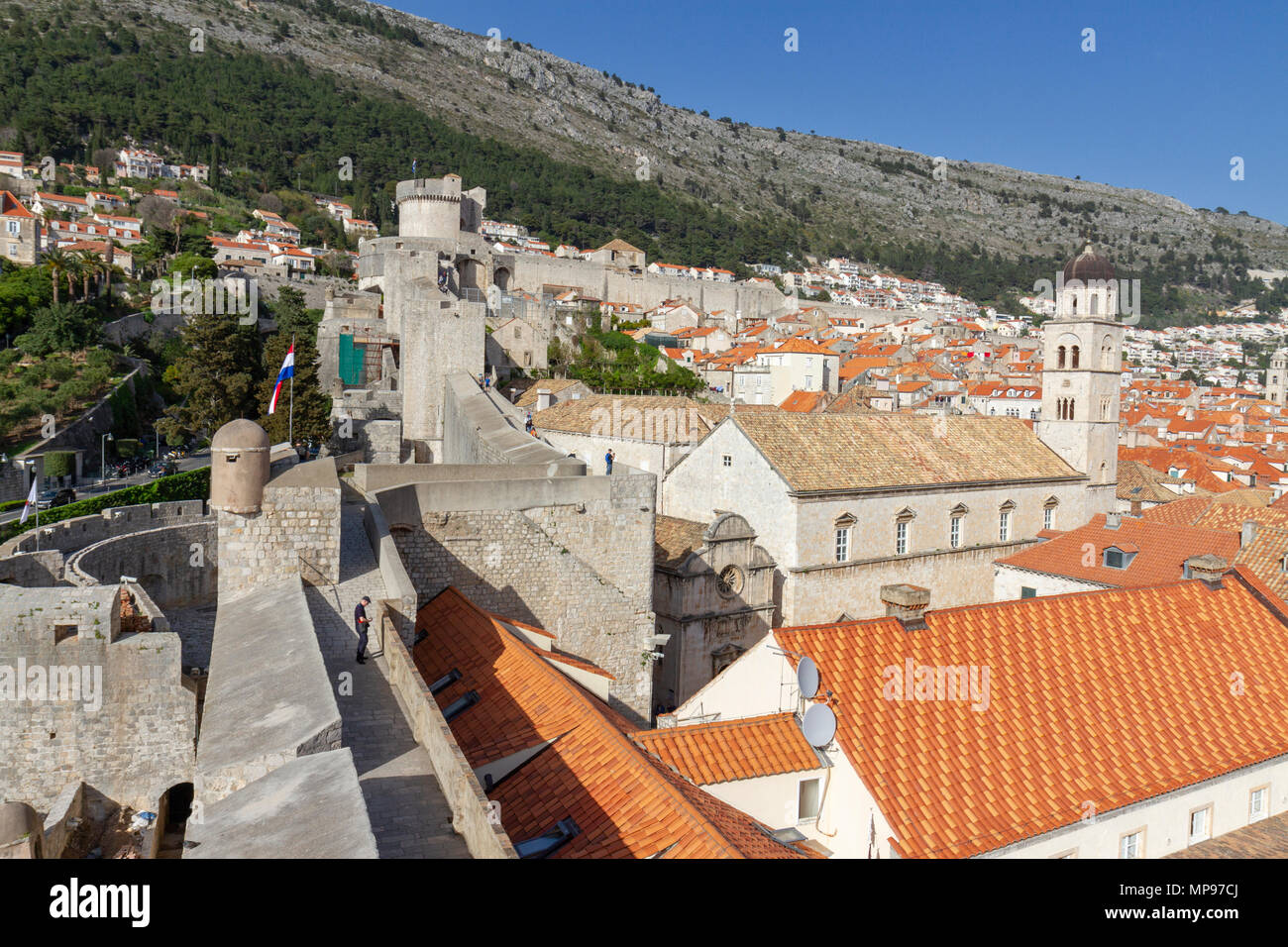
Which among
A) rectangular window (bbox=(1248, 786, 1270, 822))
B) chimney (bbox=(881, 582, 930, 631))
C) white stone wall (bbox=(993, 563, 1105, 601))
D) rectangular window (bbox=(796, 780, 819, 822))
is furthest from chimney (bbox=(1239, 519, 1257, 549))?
rectangular window (bbox=(796, 780, 819, 822))

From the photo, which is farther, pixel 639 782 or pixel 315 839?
pixel 639 782

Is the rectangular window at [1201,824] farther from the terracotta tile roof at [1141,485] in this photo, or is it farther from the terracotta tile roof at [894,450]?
the terracotta tile roof at [1141,485]

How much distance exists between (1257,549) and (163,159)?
100255 millimetres

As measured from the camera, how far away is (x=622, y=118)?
648ft

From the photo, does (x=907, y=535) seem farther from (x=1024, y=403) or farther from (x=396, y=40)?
(x=396, y=40)

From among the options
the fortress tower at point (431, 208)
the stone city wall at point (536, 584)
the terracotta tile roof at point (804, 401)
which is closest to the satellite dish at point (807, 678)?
the stone city wall at point (536, 584)

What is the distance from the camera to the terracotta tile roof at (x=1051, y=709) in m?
9.66

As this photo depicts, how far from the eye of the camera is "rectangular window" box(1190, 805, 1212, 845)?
10.8 m

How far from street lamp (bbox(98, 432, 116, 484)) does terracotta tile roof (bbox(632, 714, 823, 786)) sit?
96.6ft

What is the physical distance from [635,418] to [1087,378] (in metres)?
16.4

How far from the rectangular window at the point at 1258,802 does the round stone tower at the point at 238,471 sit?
13.4 meters

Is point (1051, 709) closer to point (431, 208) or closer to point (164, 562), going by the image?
point (164, 562)

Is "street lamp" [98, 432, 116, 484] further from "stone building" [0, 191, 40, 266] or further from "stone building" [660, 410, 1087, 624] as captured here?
"stone building" [0, 191, 40, 266]
